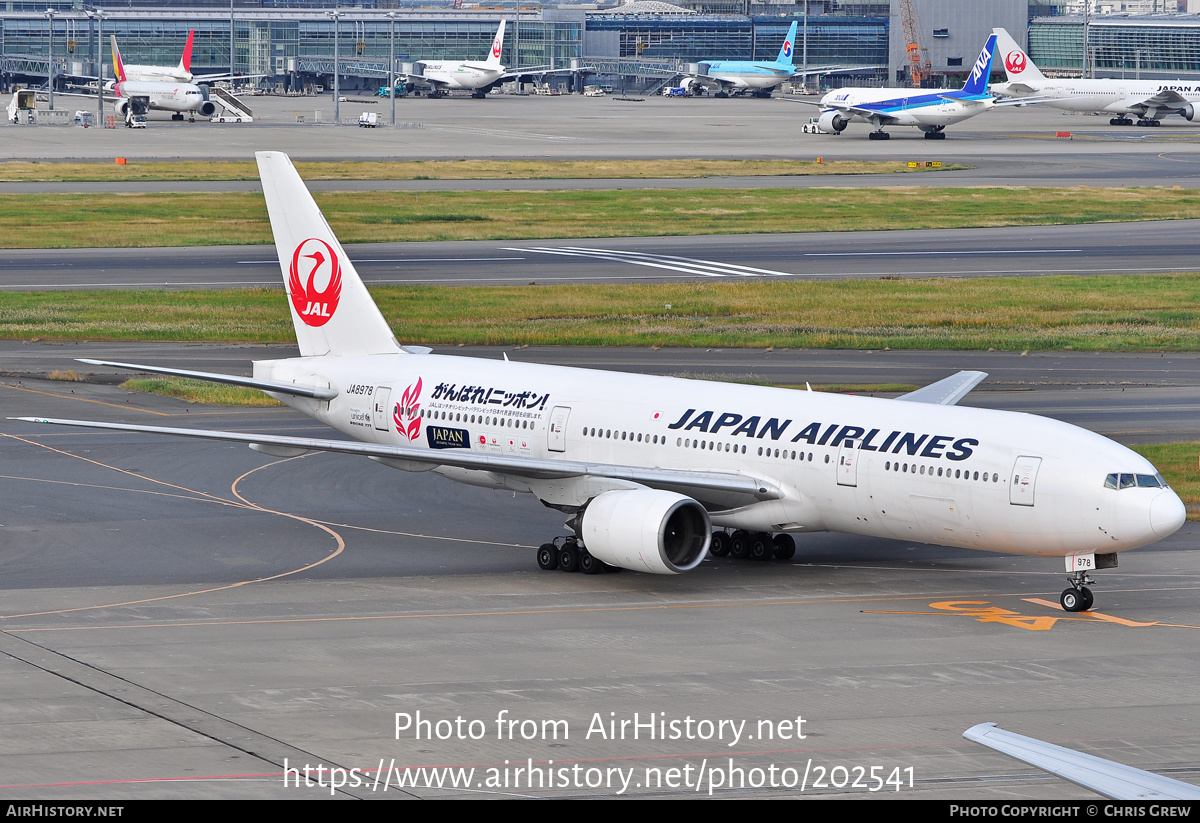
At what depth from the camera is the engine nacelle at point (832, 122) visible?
16112 centimetres

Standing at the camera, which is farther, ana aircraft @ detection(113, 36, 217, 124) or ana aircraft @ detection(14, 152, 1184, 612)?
ana aircraft @ detection(113, 36, 217, 124)

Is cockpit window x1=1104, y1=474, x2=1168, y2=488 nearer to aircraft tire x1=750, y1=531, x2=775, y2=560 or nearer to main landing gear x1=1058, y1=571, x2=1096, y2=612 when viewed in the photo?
main landing gear x1=1058, y1=571, x2=1096, y2=612

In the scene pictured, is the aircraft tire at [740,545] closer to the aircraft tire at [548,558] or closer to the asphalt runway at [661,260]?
the aircraft tire at [548,558]

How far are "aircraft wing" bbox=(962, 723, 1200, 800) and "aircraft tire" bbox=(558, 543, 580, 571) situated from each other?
1920 centimetres

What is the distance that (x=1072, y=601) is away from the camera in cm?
2922

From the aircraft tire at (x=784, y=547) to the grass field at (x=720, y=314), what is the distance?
2696 centimetres

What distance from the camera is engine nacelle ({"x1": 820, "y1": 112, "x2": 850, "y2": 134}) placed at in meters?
161

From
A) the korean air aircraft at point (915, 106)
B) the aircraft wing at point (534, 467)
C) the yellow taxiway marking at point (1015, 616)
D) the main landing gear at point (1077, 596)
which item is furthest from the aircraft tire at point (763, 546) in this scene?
the korean air aircraft at point (915, 106)

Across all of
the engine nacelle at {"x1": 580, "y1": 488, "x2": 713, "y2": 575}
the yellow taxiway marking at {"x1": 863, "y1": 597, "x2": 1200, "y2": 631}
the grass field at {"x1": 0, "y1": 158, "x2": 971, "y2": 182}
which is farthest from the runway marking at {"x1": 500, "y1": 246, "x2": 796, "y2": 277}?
the yellow taxiway marking at {"x1": 863, "y1": 597, "x2": 1200, "y2": 631}

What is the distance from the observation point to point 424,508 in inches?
1539

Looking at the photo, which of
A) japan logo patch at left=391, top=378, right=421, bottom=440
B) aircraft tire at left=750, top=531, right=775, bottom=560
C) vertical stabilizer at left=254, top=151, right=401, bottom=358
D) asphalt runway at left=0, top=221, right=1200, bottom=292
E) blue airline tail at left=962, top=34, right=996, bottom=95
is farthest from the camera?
blue airline tail at left=962, top=34, right=996, bottom=95

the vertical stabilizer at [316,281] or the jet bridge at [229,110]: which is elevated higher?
the jet bridge at [229,110]

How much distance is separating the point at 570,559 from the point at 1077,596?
1046 cm

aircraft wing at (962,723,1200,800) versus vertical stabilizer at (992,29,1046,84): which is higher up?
vertical stabilizer at (992,29,1046,84)
